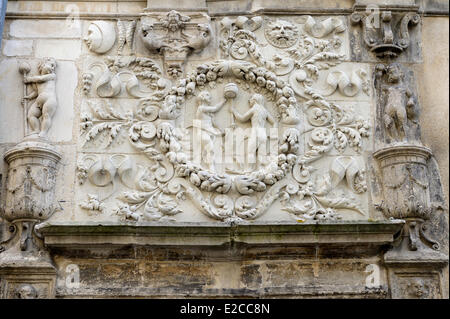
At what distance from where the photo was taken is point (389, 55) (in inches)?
294

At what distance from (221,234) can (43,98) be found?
1974mm

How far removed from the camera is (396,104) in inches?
284

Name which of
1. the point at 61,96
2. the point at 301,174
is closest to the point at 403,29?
the point at 301,174

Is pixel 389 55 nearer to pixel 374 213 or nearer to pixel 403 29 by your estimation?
pixel 403 29

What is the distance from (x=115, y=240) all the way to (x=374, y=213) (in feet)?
7.08

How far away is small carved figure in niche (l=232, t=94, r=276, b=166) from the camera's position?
7102 millimetres

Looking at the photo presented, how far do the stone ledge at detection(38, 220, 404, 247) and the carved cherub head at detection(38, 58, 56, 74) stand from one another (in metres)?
1.45

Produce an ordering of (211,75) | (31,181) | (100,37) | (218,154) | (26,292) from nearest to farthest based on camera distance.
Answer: (26,292) → (31,181) → (218,154) → (211,75) → (100,37)

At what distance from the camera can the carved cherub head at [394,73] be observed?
735cm

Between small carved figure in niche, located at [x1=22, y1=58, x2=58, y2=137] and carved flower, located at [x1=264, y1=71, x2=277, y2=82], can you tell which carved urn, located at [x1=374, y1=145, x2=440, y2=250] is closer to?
carved flower, located at [x1=264, y1=71, x2=277, y2=82]

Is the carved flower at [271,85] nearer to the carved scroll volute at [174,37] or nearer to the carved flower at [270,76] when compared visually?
the carved flower at [270,76]

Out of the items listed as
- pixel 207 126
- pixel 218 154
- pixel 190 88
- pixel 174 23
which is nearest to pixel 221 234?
pixel 218 154

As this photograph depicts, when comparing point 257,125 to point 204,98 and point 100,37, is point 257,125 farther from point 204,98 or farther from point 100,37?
point 100,37

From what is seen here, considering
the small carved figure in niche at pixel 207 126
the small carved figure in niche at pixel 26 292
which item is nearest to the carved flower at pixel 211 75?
the small carved figure in niche at pixel 207 126
